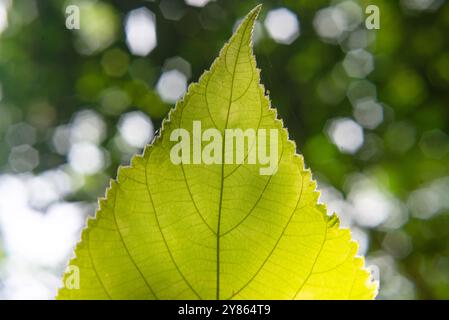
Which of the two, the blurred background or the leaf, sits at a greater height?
the blurred background

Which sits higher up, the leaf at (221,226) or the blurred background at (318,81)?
the blurred background at (318,81)

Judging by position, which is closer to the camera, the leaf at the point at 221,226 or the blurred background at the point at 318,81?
the leaf at the point at 221,226

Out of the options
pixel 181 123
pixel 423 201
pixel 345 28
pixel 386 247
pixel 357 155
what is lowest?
pixel 181 123

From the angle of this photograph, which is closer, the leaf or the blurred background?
the leaf

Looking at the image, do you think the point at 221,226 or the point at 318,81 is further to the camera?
the point at 318,81

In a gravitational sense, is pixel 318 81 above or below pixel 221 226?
above

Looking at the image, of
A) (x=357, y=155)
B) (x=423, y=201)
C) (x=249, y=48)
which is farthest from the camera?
(x=423, y=201)
